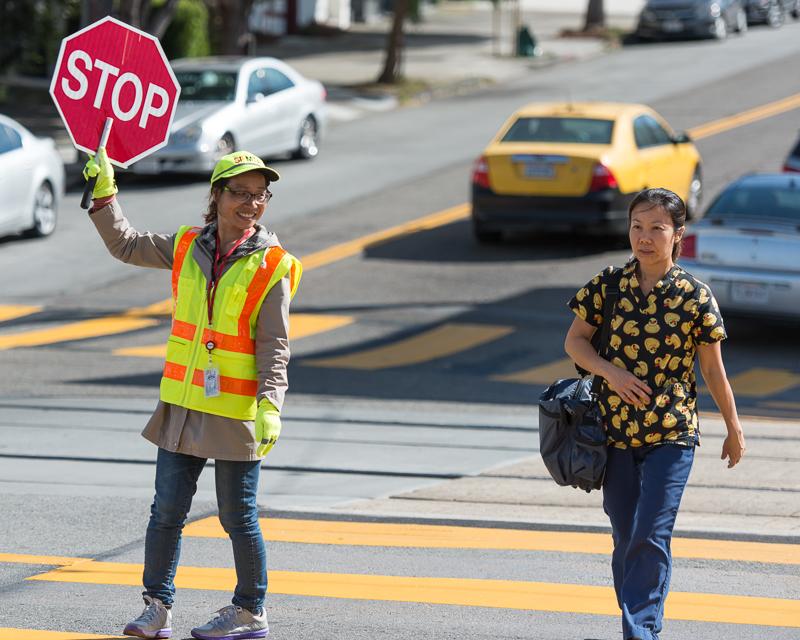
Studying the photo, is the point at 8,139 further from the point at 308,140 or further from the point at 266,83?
the point at 308,140

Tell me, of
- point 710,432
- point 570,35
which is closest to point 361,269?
point 710,432

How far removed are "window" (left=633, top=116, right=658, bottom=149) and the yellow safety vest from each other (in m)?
13.6

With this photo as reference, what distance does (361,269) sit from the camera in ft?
59.0

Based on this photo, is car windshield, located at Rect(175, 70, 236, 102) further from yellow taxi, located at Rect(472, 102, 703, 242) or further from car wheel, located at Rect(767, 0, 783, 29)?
car wheel, located at Rect(767, 0, 783, 29)

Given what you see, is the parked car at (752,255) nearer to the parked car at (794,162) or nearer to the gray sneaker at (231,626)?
the parked car at (794,162)

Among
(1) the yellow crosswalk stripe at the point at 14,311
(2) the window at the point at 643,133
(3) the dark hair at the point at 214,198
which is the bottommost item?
(1) the yellow crosswalk stripe at the point at 14,311

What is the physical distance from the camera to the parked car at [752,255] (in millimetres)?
14070

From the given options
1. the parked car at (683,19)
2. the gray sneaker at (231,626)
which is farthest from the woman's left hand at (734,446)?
the parked car at (683,19)

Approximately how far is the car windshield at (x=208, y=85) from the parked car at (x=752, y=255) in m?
10.1

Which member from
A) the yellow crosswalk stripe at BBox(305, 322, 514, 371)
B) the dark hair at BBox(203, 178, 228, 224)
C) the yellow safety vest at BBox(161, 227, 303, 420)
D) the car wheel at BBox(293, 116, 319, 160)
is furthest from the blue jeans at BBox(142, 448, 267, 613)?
the car wheel at BBox(293, 116, 319, 160)

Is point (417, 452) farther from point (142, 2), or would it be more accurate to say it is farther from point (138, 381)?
point (142, 2)

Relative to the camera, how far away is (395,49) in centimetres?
3234

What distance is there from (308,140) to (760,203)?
1116cm

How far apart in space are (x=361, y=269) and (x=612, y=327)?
1213 centimetres
